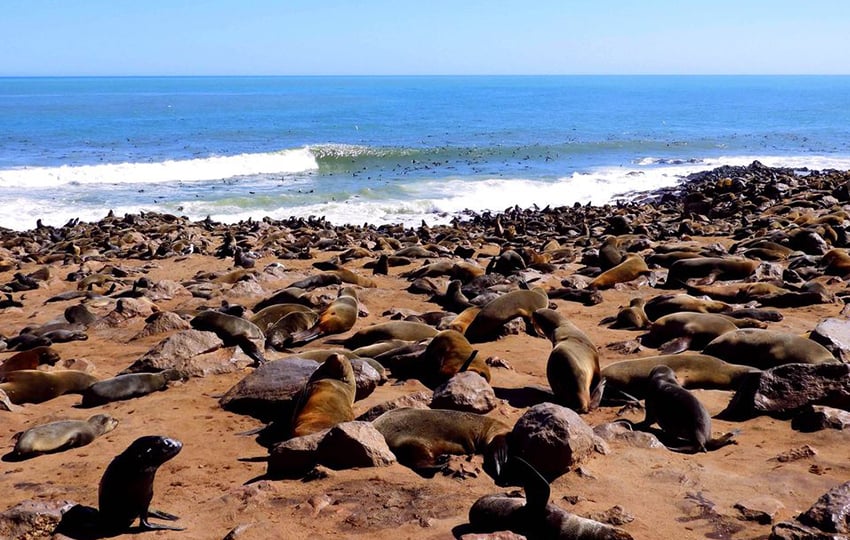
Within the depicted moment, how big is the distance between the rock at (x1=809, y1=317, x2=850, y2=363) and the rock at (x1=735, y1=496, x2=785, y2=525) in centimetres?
252

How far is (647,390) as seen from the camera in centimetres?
→ 494

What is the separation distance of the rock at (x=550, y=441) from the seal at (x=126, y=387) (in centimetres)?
321

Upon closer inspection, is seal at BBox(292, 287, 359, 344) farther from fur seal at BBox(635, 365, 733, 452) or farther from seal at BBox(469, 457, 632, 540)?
seal at BBox(469, 457, 632, 540)

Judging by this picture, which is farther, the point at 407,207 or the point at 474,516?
the point at 407,207

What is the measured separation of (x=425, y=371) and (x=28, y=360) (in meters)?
3.49

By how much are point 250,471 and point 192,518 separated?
2.01 feet

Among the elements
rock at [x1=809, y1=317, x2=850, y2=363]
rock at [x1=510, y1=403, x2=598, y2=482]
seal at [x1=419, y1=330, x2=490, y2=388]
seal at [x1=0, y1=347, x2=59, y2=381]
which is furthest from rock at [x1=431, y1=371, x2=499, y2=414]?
seal at [x1=0, y1=347, x2=59, y2=381]

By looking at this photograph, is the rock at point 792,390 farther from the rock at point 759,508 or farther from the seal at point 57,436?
the seal at point 57,436

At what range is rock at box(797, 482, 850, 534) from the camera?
3.09 meters

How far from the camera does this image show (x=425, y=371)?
5.90m

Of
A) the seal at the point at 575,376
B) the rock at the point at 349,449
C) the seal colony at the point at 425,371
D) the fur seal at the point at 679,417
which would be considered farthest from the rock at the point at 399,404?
the fur seal at the point at 679,417

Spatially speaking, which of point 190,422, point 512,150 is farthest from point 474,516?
point 512,150


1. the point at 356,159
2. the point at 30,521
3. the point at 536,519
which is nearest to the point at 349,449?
the point at 536,519

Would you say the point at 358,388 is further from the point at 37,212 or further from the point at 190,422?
the point at 37,212
